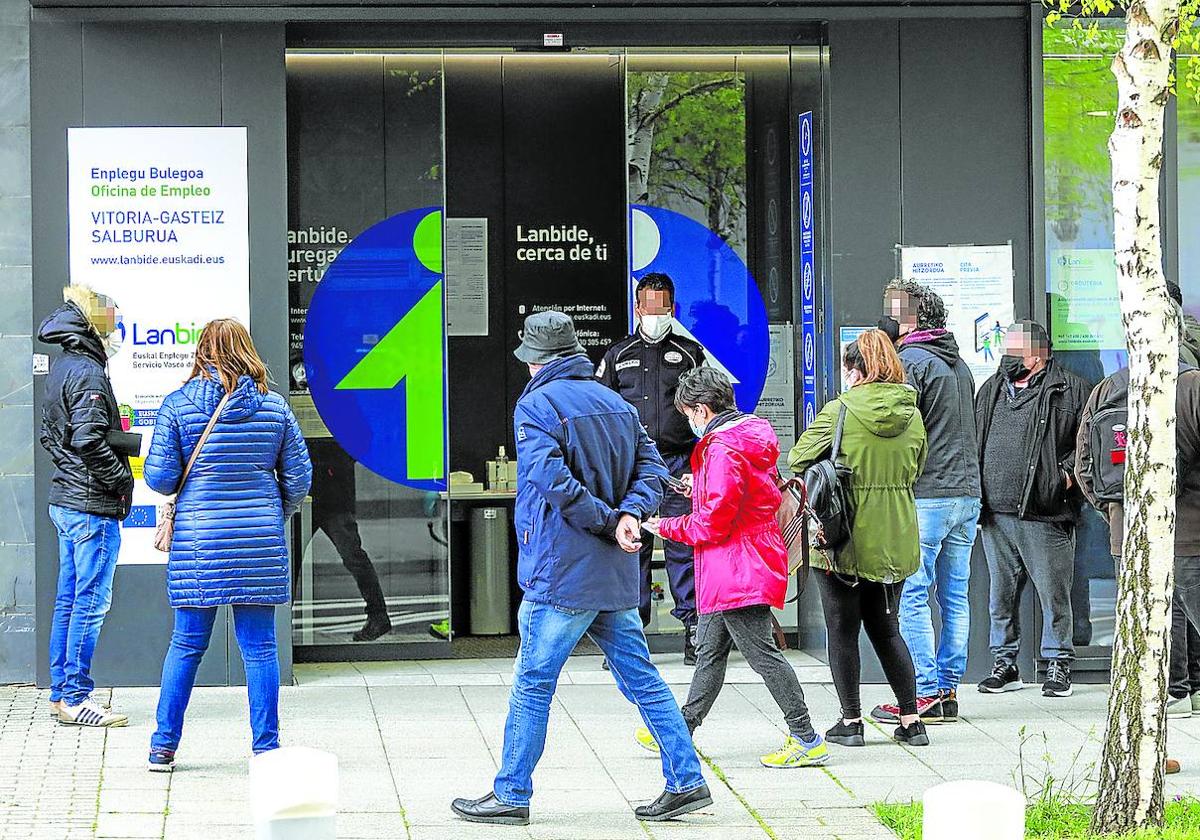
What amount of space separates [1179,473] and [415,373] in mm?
4631

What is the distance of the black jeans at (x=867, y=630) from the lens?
761 cm

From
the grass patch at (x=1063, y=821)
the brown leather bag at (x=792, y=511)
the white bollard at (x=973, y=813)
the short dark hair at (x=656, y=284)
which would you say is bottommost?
the grass patch at (x=1063, y=821)

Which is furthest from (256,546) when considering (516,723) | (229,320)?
(516,723)

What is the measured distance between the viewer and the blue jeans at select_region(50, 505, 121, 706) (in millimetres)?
7984

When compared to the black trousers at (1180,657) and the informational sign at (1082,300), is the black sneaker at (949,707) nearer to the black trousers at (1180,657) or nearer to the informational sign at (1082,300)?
the black trousers at (1180,657)

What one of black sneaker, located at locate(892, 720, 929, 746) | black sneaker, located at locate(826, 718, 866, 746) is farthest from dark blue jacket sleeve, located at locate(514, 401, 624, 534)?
black sneaker, located at locate(892, 720, 929, 746)

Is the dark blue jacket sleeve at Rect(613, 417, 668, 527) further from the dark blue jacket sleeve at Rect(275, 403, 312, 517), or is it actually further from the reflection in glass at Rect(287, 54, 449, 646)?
the reflection in glass at Rect(287, 54, 449, 646)

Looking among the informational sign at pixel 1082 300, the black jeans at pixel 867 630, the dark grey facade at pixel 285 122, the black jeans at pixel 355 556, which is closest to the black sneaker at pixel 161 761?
the dark grey facade at pixel 285 122

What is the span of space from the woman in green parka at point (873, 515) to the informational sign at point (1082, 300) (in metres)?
2.24

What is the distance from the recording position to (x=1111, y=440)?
27.1 feet

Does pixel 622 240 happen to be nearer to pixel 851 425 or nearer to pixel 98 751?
pixel 851 425

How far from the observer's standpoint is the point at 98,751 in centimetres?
756

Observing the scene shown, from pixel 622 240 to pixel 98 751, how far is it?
5.14m

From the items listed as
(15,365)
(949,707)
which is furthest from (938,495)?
(15,365)
